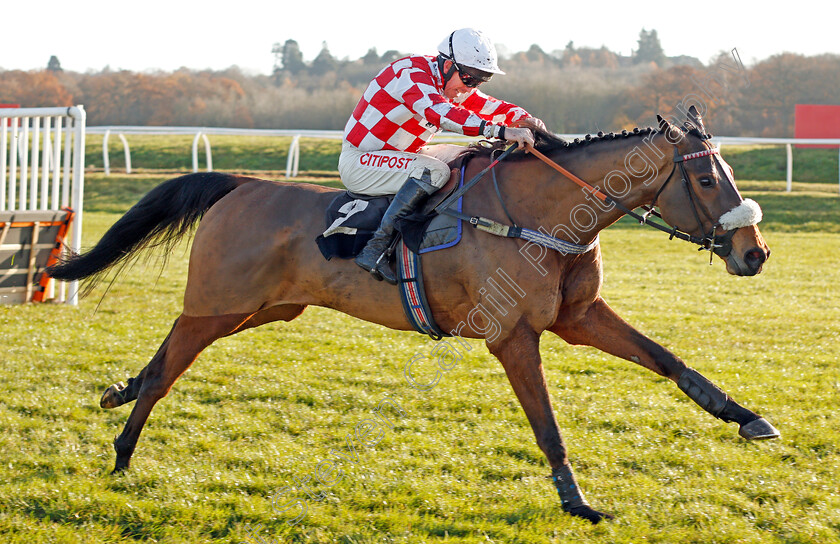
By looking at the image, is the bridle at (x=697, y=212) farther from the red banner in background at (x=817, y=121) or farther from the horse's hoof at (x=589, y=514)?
the red banner in background at (x=817, y=121)

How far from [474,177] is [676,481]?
1.87 m

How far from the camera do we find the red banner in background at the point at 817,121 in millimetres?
23078

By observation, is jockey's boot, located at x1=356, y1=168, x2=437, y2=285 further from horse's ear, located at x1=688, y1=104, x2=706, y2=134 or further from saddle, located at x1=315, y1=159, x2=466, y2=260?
horse's ear, located at x1=688, y1=104, x2=706, y2=134

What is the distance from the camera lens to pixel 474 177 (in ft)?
13.3

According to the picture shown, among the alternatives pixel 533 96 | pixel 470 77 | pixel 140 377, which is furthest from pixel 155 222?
pixel 533 96

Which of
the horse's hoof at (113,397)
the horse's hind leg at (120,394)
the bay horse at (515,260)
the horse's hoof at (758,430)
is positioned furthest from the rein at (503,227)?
the horse's hoof at (113,397)

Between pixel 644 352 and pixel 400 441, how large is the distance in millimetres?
1491

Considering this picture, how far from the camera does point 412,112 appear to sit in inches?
164

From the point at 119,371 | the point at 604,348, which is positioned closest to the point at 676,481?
the point at 604,348

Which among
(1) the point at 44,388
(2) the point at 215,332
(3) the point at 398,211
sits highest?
(3) the point at 398,211

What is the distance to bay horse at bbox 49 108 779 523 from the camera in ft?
12.0

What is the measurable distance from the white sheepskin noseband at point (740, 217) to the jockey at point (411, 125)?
100 cm

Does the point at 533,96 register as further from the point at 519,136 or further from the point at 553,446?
the point at 553,446

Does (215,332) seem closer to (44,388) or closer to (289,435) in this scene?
(289,435)
